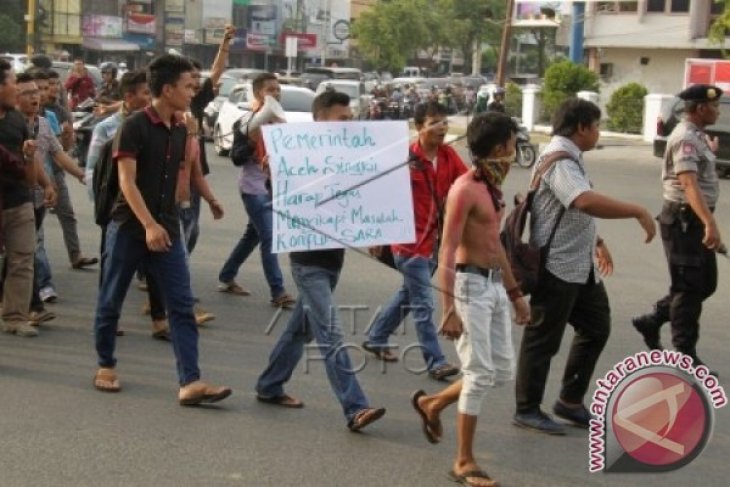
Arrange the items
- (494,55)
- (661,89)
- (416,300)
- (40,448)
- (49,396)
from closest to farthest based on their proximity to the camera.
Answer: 1. (40,448)
2. (49,396)
3. (416,300)
4. (661,89)
5. (494,55)

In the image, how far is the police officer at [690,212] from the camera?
684 centimetres

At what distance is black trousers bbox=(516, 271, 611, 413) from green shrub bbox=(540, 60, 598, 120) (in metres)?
29.1

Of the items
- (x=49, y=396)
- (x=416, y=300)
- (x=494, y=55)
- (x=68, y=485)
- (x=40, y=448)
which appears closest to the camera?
(x=68, y=485)

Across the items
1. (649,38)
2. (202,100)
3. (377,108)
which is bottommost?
(377,108)

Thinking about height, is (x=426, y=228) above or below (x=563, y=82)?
below

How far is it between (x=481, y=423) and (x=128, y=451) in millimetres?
1782

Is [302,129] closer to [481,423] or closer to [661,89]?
[481,423]

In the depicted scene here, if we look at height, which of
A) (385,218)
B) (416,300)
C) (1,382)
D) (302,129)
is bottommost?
(1,382)

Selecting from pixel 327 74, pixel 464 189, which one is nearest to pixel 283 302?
pixel 464 189

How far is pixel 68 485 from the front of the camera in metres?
4.95

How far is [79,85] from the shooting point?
2014 cm

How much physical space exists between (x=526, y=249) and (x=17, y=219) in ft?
11.2

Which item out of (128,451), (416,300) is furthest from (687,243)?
(128,451)

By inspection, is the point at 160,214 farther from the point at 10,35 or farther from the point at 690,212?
the point at 10,35
